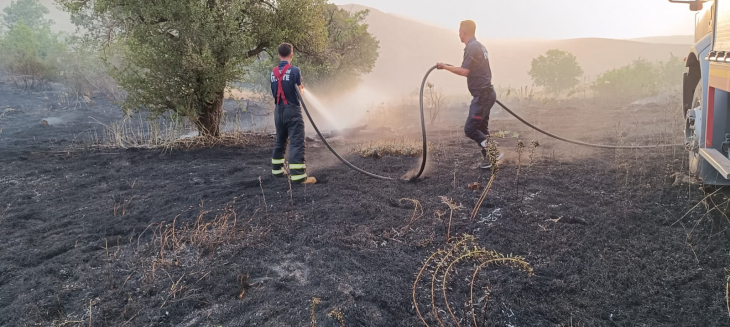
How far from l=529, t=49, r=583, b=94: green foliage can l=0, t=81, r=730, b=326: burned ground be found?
57.8 ft

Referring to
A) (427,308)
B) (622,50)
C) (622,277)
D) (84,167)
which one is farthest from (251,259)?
(622,50)

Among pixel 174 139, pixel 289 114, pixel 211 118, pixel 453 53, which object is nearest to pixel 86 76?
pixel 211 118

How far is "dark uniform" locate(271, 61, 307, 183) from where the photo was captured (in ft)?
19.8

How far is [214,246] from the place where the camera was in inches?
149

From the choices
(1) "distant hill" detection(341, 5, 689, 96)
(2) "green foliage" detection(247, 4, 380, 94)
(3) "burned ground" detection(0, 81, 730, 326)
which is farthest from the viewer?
(1) "distant hill" detection(341, 5, 689, 96)

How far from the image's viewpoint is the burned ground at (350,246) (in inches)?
109

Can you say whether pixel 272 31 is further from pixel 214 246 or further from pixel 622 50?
pixel 622 50

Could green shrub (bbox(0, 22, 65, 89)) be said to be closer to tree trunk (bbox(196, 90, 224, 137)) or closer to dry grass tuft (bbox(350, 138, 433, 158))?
tree trunk (bbox(196, 90, 224, 137))

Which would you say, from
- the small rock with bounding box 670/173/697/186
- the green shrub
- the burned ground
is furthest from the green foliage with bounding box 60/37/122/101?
the small rock with bounding box 670/173/697/186

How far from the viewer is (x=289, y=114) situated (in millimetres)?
6195

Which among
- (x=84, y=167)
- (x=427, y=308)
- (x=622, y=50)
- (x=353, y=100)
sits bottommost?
(x=427, y=308)

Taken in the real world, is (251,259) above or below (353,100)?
below

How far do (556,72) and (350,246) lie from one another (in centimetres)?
2231

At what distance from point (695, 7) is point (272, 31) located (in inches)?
280
